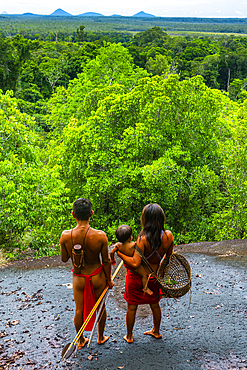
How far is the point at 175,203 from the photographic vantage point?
14.5 metres

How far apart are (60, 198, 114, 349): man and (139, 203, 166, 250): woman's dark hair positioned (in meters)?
0.58

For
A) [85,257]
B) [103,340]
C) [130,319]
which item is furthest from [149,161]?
[85,257]

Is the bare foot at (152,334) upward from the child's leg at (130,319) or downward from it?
downward

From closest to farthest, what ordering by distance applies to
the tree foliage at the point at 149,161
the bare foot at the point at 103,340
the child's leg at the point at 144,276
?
the child's leg at the point at 144,276, the bare foot at the point at 103,340, the tree foliage at the point at 149,161

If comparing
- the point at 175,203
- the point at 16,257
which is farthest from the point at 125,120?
the point at 16,257

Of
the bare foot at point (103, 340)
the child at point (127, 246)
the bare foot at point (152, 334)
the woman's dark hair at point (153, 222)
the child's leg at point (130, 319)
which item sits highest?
the woman's dark hair at point (153, 222)

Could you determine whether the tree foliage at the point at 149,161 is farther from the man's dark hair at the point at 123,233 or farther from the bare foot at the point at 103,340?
the man's dark hair at the point at 123,233

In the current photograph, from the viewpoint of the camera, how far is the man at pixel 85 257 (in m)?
4.40

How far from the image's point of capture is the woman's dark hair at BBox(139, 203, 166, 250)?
4355 mm

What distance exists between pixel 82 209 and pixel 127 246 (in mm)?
797


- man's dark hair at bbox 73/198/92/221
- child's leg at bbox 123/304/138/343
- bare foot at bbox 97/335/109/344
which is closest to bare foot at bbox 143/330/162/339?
child's leg at bbox 123/304/138/343

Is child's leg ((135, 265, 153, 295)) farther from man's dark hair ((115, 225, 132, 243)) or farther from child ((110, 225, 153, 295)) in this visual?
man's dark hair ((115, 225, 132, 243))

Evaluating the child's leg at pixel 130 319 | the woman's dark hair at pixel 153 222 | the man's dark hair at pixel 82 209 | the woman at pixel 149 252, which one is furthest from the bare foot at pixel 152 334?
the man's dark hair at pixel 82 209

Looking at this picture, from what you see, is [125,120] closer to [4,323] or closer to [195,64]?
[4,323]
